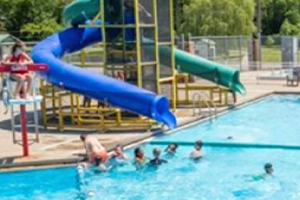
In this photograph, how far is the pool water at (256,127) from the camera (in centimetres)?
→ 1540

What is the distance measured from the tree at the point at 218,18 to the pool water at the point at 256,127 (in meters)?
27.2

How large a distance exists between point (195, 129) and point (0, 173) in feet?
20.3

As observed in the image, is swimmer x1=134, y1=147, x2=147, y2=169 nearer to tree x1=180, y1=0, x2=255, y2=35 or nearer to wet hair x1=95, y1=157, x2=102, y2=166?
wet hair x1=95, y1=157, x2=102, y2=166

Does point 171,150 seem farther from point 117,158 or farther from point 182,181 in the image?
point 182,181

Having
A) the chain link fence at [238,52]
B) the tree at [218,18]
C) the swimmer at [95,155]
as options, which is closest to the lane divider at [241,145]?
the swimmer at [95,155]

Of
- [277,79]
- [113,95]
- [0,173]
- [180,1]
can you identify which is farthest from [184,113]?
[180,1]

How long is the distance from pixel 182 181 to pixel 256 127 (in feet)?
19.9

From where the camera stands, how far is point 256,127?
17.3 metres

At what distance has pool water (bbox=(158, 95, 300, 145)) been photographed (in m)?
15.4

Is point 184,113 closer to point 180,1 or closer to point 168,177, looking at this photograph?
point 168,177

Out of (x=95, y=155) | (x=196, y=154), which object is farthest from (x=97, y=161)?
(x=196, y=154)

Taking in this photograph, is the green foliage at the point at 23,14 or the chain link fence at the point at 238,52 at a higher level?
the green foliage at the point at 23,14

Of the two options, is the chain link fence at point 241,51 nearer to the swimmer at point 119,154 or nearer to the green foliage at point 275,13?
the swimmer at point 119,154

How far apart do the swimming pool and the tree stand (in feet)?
116
